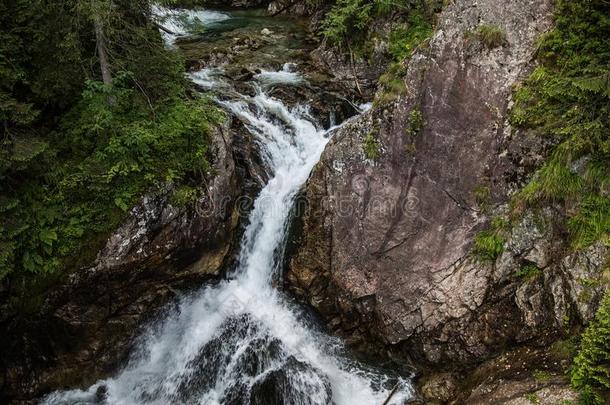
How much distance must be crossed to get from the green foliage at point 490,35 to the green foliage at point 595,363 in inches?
209

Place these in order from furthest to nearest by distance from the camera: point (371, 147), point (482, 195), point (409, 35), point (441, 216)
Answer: point (409, 35)
point (371, 147)
point (441, 216)
point (482, 195)

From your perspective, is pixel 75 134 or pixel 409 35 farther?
pixel 409 35

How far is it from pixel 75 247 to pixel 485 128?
880cm

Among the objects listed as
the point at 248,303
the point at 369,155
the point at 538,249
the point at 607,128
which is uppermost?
the point at 607,128

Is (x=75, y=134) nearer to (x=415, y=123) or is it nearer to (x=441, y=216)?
(x=415, y=123)

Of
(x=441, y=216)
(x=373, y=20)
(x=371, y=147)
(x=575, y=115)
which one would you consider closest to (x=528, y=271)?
(x=441, y=216)

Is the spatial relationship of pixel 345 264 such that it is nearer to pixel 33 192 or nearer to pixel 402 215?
pixel 402 215

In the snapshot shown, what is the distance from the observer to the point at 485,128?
865 cm

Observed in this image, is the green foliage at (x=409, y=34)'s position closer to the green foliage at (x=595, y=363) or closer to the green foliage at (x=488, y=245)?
the green foliage at (x=488, y=245)

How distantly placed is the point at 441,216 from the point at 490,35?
153 inches

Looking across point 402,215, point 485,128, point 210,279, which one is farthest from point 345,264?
point 485,128

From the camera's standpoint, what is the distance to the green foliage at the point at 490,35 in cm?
857

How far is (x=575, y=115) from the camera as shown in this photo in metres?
7.37

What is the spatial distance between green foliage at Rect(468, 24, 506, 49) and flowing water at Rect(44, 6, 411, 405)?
5.41 meters
